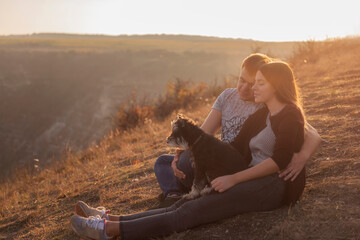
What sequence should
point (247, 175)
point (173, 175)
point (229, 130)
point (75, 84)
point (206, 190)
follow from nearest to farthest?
point (247, 175) < point (206, 190) < point (229, 130) < point (173, 175) < point (75, 84)

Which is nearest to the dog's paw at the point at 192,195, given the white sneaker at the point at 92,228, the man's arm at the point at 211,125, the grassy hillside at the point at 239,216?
the grassy hillside at the point at 239,216

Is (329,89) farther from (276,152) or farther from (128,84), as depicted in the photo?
(128,84)

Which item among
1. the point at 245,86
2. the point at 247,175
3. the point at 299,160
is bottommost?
the point at 247,175

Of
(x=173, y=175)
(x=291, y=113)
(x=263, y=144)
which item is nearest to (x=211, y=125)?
(x=173, y=175)

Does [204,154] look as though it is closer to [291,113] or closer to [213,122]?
[213,122]

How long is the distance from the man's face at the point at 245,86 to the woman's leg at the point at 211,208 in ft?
3.57

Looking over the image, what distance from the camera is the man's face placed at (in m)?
4.27

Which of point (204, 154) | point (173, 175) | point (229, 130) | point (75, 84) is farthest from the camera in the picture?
point (75, 84)

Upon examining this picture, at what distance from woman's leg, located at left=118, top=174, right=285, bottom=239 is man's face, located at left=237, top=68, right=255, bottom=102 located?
1.09m

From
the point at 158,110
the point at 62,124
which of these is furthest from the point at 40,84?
the point at 158,110

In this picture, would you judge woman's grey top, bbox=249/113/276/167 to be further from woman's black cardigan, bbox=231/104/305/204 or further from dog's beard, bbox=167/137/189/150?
dog's beard, bbox=167/137/189/150

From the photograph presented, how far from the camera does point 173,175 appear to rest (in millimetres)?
5191

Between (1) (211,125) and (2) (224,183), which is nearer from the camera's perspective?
(2) (224,183)

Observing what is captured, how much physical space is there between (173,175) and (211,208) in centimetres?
146
